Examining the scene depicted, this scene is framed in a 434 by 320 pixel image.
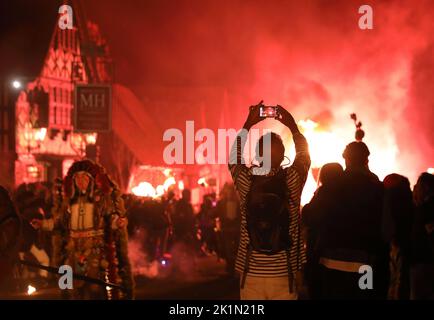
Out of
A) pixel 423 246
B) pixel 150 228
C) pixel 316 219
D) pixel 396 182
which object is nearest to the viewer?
pixel 316 219

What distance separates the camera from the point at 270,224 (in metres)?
5.26

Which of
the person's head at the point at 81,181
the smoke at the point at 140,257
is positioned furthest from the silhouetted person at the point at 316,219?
the smoke at the point at 140,257

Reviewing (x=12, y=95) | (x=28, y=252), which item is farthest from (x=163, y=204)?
(x=12, y=95)

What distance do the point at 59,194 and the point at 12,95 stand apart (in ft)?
58.6

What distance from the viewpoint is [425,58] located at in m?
18.9

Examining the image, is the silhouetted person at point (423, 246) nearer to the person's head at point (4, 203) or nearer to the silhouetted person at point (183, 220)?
the person's head at point (4, 203)

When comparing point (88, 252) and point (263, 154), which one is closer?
point (263, 154)

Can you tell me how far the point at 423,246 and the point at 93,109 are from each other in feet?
36.6

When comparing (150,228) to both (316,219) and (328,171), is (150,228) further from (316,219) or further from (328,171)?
(316,219)

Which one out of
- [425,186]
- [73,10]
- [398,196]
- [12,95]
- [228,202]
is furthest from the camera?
[73,10]

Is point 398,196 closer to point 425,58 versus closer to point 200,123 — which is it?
point 425,58

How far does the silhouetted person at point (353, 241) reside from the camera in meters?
5.75

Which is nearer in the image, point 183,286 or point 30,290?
point 30,290

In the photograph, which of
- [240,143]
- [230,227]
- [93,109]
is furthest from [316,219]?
[93,109]
